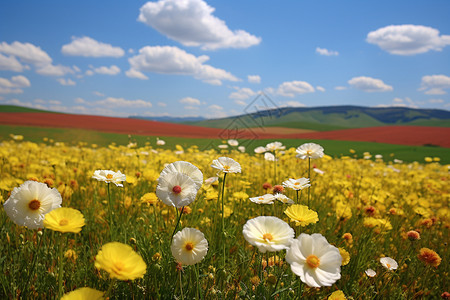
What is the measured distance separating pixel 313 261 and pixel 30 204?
98 cm

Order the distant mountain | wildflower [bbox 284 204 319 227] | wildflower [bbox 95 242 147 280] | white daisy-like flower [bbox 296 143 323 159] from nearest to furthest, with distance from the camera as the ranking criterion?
wildflower [bbox 95 242 147 280] < wildflower [bbox 284 204 319 227] < white daisy-like flower [bbox 296 143 323 159] < the distant mountain

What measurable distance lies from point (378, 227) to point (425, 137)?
23.6 metres

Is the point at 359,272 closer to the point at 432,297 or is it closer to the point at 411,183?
the point at 432,297

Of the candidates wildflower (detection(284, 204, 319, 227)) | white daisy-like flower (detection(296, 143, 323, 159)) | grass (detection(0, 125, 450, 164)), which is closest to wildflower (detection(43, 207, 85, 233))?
wildflower (detection(284, 204, 319, 227))

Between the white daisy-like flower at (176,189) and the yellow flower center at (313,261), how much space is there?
44 centimetres

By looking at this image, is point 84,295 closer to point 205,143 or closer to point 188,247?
point 188,247

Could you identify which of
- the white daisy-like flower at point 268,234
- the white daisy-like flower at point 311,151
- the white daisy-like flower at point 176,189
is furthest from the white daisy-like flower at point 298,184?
the white daisy-like flower at point 176,189

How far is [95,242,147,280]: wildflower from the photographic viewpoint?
657 millimetres

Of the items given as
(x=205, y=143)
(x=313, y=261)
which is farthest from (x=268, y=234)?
(x=205, y=143)

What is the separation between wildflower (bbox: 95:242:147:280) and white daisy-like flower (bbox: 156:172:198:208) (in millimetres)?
272

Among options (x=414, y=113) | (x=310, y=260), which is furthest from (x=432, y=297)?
(x=414, y=113)

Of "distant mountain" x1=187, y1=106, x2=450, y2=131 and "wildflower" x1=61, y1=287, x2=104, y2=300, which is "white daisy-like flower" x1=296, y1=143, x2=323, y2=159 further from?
"distant mountain" x1=187, y1=106, x2=450, y2=131

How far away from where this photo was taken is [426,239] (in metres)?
2.26

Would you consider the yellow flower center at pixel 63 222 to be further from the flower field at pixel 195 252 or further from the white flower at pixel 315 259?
the white flower at pixel 315 259
